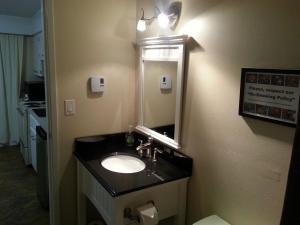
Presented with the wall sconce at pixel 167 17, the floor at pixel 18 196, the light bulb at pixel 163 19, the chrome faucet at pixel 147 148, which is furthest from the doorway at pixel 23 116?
the light bulb at pixel 163 19

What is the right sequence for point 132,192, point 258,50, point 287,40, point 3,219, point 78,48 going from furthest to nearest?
point 3,219 < point 78,48 < point 132,192 < point 258,50 < point 287,40

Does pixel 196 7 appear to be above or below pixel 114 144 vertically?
above

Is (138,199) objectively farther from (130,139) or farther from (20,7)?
(20,7)

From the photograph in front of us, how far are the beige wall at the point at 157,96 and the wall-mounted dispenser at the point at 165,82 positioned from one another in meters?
0.02

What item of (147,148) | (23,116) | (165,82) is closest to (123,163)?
(147,148)

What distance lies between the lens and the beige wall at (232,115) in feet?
3.98

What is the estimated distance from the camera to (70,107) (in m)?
2.06

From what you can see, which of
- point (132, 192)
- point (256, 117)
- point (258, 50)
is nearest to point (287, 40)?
point (258, 50)

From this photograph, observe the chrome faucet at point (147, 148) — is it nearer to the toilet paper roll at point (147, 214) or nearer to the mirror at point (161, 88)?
the mirror at point (161, 88)

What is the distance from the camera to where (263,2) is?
1.24 meters

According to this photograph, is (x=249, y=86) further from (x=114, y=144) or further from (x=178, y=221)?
(x=114, y=144)

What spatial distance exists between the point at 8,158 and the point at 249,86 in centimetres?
405

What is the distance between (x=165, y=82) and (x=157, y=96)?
0.16 meters

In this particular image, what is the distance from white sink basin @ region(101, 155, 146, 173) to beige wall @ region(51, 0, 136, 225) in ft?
0.93
